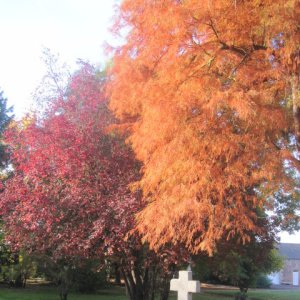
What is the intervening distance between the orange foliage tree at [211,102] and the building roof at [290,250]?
59921 mm

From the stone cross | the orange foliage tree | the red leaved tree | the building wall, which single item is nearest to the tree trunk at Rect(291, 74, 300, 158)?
the orange foliage tree

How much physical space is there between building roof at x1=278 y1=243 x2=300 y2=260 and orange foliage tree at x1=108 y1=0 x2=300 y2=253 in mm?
59921

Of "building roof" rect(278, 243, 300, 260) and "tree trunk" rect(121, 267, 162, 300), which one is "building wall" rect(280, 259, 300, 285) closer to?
"building roof" rect(278, 243, 300, 260)

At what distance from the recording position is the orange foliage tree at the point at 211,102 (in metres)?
8.48

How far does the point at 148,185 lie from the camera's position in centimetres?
1031

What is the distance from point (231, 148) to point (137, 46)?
3.16 metres

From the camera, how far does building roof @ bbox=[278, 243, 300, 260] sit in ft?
217

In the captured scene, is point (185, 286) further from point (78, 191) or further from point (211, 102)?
point (78, 191)

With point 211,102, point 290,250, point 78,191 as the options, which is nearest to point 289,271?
point 290,250

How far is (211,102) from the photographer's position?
8211 mm

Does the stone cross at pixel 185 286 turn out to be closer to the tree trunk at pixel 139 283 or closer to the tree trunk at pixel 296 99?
the tree trunk at pixel 296 99

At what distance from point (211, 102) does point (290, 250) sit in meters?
66.0

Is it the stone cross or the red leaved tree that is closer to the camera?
the stone cross

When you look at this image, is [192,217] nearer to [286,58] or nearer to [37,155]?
[286,58]
